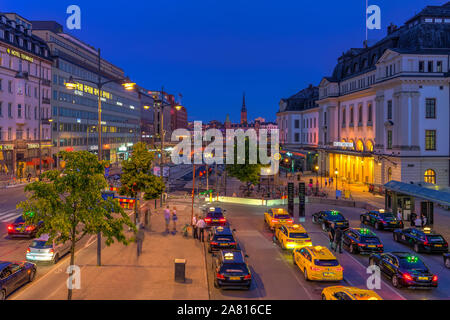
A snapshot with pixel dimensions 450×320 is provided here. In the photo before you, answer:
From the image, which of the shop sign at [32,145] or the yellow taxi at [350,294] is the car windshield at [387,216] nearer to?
the yellow taxi at [350,294]

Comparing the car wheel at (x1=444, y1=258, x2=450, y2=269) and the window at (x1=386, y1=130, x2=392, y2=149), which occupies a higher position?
the window at (x1=386, y1=130, x2=392, y2=149)

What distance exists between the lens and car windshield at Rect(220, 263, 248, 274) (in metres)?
17.7

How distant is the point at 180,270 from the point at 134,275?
7.88 ft

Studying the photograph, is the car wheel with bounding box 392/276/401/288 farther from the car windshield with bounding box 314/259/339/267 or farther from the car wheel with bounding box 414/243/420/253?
the car wheel with bounding box 414/243/420/253

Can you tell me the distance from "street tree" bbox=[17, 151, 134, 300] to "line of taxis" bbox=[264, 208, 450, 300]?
893 centimetres

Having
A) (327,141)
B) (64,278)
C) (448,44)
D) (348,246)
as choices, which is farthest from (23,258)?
(327,141)

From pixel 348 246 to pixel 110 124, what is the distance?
91486 millimetres

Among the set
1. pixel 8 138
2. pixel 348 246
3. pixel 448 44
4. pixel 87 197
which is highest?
pixel 448 44

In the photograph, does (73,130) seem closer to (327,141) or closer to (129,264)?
(327,141)

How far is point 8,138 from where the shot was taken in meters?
62.0

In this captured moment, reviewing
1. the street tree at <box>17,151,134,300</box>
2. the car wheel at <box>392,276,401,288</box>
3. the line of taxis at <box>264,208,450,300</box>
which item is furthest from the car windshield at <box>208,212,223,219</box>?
the street tree at <box>17,151,134,300</box>

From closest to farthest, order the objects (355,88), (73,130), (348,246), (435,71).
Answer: (348,246) < (435,71) < (355,88) < (73,130)

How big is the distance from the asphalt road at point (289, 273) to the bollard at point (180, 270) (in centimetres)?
133

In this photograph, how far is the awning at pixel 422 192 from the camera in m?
27.4
